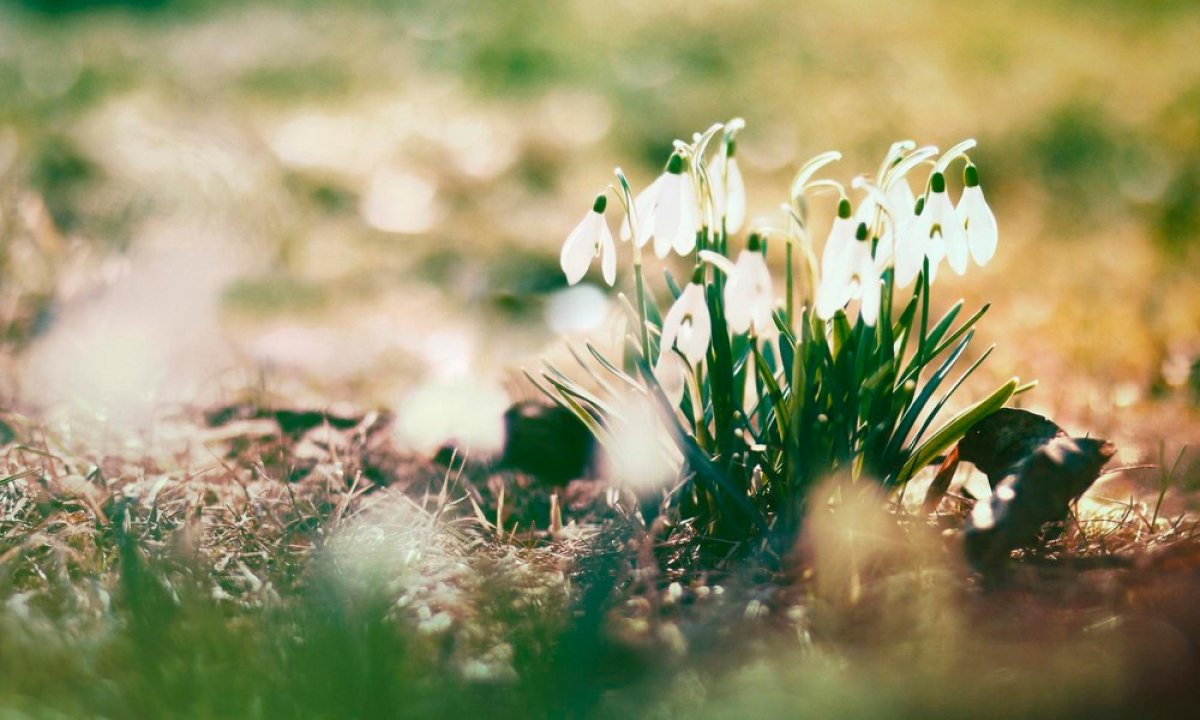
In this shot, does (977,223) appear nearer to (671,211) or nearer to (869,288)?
(869,288)

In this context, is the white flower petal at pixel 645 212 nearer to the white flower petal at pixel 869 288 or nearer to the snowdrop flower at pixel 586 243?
the snowdrop flower at pixel 586 243

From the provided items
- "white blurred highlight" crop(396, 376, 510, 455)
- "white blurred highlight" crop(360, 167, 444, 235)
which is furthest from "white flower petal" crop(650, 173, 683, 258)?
"white blurred highlight" crop(360, 167, 444, 235)

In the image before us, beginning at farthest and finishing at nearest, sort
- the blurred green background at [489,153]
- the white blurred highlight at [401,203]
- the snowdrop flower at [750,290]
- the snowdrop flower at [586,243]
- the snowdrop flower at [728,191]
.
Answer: the white blurred highlight at [401,203], the blurred green background at [489,153], the snowdrop flower at [728,191], the snowdrop flower at [586,243], the snowdrop flower at [750,290]

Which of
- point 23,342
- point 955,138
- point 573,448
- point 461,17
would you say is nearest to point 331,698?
point 573,448

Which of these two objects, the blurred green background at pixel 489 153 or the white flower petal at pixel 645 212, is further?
the blurred green background at pixel 489 153

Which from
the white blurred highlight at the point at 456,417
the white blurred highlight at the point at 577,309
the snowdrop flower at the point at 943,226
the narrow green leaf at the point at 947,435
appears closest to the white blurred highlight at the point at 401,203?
the white blurred highlight at the point at 577,309

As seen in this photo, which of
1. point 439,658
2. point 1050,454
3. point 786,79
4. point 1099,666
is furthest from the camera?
point 786,79

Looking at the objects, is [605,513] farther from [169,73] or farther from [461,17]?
[461,17]
